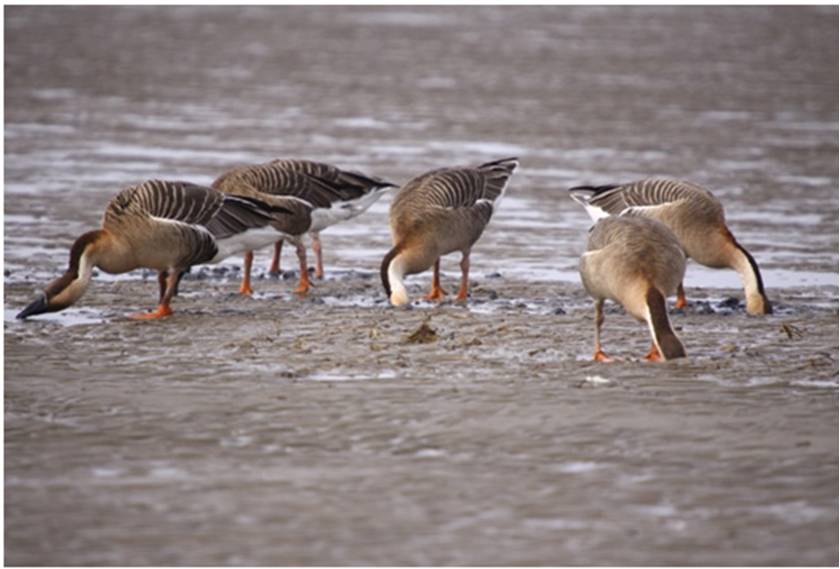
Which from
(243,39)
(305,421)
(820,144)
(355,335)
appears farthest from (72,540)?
(243,39)

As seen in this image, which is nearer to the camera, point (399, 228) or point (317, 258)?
point (399, 228)

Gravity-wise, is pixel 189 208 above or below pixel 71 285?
above

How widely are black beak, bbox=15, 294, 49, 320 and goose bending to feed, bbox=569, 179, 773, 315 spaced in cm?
428

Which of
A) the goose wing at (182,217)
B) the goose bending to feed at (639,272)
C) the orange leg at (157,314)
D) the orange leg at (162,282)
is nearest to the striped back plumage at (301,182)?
the goose wing at (182,217)

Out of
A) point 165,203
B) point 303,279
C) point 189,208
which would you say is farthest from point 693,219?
point 165,203

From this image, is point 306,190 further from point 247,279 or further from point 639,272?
point 639,272

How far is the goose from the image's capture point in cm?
1166

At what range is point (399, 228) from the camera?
39.3ft

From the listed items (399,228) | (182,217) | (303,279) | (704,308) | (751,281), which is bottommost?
(704,308)

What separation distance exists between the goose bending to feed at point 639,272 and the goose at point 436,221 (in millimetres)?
1967

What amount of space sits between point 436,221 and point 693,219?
1.91m

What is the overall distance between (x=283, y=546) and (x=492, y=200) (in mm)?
6928

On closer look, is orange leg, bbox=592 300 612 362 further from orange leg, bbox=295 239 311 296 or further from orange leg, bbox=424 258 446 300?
orange leg, bbox=295 239 311 296

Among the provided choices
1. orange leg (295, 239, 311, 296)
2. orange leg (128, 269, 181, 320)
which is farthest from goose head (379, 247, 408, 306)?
orange leg (128, 269, 181, 320)
